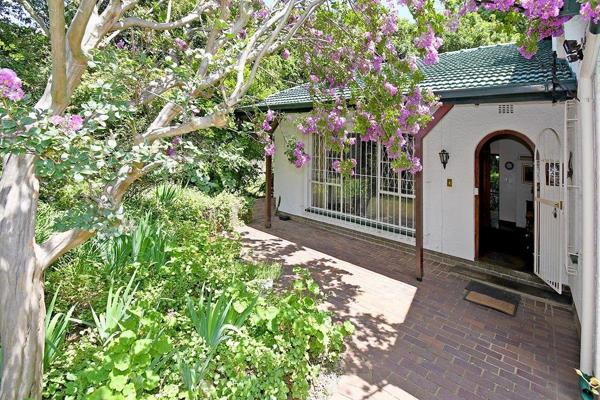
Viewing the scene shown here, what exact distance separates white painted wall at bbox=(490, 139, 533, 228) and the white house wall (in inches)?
188

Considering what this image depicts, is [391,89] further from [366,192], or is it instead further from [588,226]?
[366,192]

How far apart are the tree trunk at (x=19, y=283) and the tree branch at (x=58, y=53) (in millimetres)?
526

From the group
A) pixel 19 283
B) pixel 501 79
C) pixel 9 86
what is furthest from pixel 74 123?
pixel 501 79

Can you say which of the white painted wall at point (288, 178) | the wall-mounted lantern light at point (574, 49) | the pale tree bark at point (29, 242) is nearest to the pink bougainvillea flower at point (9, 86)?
the pale tree bark at point (29, 242)

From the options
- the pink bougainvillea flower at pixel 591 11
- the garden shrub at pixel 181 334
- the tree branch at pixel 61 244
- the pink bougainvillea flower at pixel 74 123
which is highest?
the pink bougainvillea flower at pixel 591 11

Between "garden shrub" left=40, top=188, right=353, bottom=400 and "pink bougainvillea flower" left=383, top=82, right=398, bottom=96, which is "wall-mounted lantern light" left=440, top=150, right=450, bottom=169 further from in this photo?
"garden shrub" left=40, top=188, right=353, bottom=400

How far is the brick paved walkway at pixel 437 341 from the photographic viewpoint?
150 inches

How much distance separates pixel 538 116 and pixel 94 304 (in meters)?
8.15

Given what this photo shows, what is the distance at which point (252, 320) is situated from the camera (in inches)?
147

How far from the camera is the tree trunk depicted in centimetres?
250

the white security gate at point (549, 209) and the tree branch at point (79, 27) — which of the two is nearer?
the tree branch at point (79, 27)

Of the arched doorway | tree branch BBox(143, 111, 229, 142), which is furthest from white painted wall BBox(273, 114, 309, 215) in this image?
tree branch BBox(143, 111, 229, 142)

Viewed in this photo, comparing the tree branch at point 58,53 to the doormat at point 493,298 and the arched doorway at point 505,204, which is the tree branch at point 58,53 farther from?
the arched doorway at point 505,204

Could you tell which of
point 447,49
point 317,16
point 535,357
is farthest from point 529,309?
point 447,49
